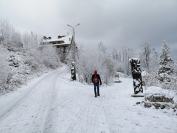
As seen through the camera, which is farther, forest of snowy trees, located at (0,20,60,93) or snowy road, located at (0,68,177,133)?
forest of snowy trees, located at (0,20,60,93)

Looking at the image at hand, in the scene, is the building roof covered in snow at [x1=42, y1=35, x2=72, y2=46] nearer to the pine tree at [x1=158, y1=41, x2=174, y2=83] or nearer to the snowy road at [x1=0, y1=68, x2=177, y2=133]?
the pine tree at [x1=158, y1=41, x2=174, y2=83]

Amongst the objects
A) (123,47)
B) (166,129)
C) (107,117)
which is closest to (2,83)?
(107,117)

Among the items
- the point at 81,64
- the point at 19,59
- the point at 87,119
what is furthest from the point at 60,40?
the point at 87,119

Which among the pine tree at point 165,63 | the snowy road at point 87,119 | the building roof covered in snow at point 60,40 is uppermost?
the building roof covered in snow at point 60,40

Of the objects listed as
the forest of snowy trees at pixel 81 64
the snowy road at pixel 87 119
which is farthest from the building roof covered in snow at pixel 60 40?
the snowy road at pixel 87 119

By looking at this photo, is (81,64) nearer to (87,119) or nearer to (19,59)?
(19,59)

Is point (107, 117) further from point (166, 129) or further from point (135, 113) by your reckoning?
point (166, 129)

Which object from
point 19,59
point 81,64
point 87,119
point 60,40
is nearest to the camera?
point 87,119

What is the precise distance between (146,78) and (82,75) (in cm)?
1778

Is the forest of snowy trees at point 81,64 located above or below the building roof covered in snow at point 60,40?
below

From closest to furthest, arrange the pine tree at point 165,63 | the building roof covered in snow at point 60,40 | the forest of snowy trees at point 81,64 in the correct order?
the forest of snowy trees at point 81,64, the pine tree at point 165,63, the building roof covered in snow at point 60,40

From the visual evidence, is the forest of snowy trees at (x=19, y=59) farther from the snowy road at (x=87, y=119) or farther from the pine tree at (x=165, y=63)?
the pine tree at (x=165, y=63)

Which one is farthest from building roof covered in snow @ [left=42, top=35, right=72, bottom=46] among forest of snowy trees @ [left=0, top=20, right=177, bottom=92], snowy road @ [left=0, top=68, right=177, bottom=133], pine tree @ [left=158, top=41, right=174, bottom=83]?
snowy road @ [left=0, top=68, right=177, bottom=133]

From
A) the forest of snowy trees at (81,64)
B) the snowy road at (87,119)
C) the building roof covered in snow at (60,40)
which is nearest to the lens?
the snowy road at (87,119)
